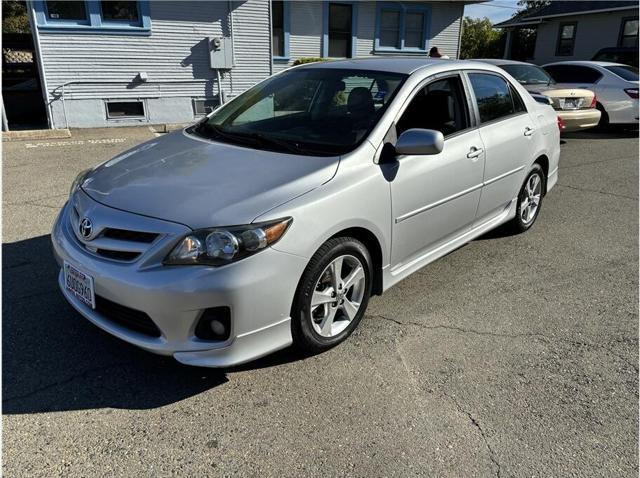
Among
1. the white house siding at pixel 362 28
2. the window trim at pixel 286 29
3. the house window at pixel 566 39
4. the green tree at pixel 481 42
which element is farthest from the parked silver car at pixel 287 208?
the green tree at pixel 481 42

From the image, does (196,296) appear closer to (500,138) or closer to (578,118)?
(500,138)

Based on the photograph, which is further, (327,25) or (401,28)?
(401,28)

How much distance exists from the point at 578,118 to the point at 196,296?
9.70 m

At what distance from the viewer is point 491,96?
4312 millimetres

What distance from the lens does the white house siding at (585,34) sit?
22.2 m

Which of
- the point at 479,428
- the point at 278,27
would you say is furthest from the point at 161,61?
the point at 479,428

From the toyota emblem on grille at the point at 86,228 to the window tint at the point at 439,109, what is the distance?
78.9 inches

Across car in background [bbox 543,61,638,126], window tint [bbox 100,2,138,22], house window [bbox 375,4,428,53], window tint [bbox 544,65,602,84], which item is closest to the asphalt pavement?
window tint [bbox 100,2,138,22]

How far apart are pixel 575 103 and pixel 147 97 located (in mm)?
9099

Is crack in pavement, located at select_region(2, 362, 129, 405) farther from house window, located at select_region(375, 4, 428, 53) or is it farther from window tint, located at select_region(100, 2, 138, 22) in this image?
house window, located at select_region(375, 4, 428, 53)

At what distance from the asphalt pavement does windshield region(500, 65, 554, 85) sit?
685 cm

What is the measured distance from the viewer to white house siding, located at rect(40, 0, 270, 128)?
1048 centimetres


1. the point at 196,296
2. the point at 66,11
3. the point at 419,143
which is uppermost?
the point at 66,11

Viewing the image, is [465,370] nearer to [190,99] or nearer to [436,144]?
[436,144]
